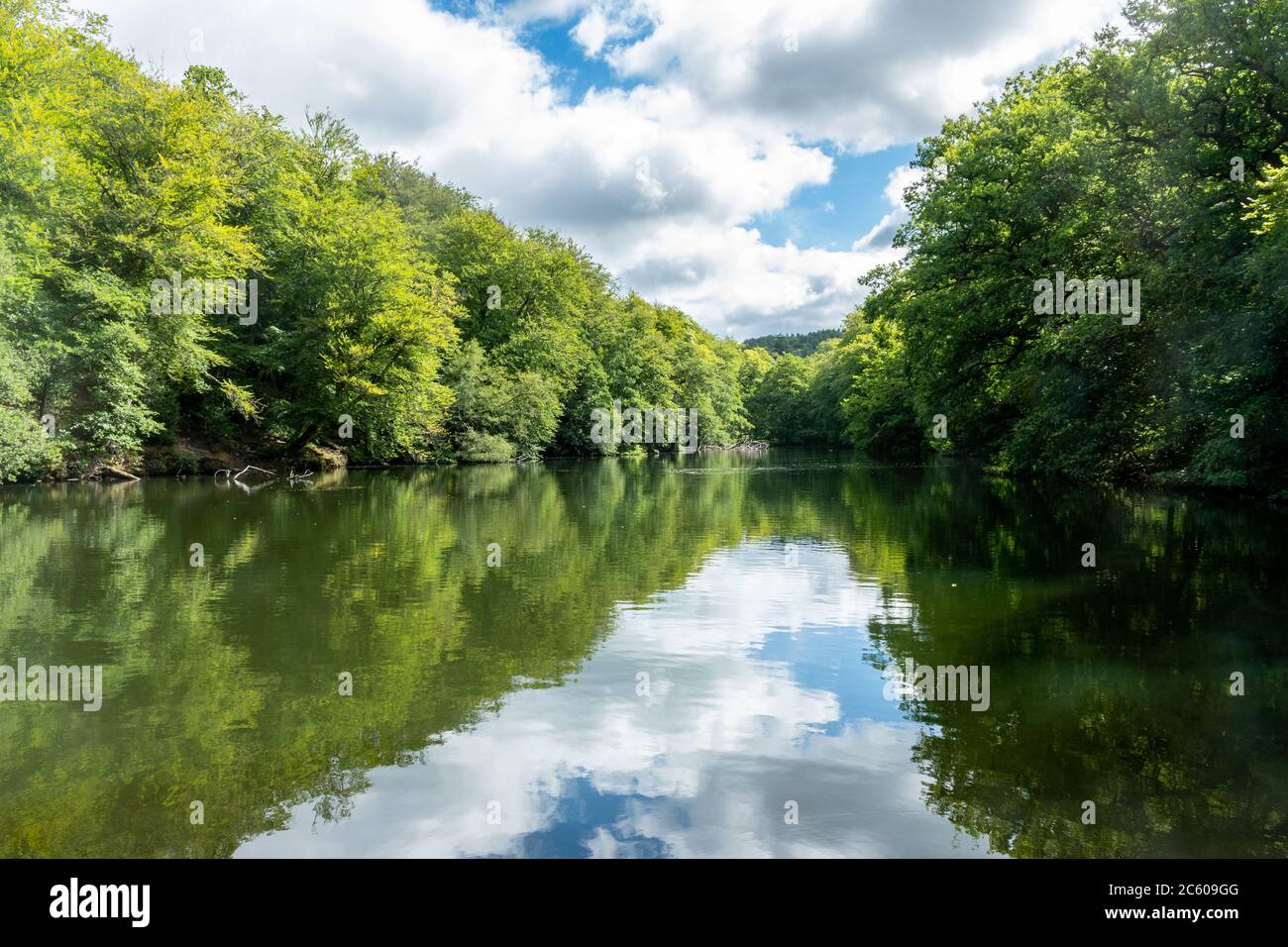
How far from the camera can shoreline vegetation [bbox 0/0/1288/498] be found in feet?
58.7

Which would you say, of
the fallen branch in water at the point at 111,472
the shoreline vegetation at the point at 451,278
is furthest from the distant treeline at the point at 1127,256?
the fallen branch in water at the point at 111,472

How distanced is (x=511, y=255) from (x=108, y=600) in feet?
165

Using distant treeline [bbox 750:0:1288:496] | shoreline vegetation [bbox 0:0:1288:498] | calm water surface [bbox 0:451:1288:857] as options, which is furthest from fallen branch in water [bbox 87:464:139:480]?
distant treeline [bbox 750:0:1288:496]

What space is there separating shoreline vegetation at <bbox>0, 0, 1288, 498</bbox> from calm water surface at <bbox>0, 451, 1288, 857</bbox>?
6563 millimetres

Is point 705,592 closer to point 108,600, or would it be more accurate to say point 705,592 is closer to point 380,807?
point 380,807

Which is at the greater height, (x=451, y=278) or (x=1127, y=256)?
(x=451, y=278)

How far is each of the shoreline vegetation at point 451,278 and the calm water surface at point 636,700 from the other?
6.56 metres

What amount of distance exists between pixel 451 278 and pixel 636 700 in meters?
42.8

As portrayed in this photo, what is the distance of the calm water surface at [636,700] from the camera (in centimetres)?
480

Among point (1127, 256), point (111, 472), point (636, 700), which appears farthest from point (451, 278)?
point (636, 700)

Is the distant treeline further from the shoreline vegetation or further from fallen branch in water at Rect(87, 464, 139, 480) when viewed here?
fallen branch in water at Rect(87, 464, 139, 480)

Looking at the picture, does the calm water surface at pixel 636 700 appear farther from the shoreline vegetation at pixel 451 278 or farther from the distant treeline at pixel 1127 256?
the shoreline vegetation at pixel 451 278

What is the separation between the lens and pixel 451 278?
46125 mm

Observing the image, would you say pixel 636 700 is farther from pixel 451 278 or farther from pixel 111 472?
pixel 451 278
